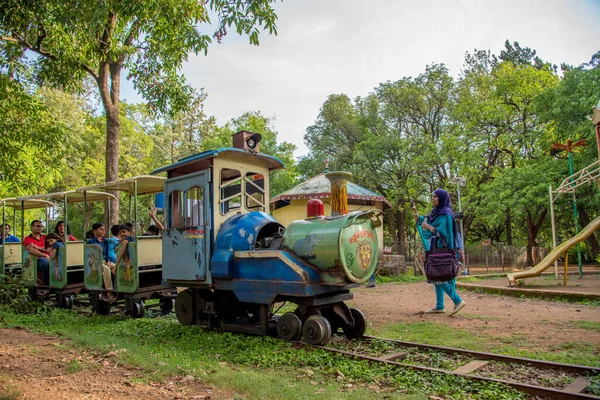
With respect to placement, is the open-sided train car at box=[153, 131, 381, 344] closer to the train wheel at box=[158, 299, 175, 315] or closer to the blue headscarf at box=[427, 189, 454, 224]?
the blue headscarf at box=[427, 189, 454, 224]

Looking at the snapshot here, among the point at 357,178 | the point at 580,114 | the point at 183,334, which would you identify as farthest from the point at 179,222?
the point at 357,178

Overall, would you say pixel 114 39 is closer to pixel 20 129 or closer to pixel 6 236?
pixel 20 129

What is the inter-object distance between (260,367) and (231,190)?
3.27 metres

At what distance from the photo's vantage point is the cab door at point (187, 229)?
727 centimetres

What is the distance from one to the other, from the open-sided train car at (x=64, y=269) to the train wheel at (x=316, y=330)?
6.73m

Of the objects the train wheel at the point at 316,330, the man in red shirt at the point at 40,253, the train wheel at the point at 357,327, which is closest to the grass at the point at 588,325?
the train wheel at the point at 357,327

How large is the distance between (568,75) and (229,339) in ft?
65.8

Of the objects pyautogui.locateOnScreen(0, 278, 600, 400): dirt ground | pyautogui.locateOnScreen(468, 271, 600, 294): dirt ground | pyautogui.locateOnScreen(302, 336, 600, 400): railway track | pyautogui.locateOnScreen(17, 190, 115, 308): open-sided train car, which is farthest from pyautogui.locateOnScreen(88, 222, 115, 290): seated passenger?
pyautogui.locateOnScreen(468, 271, 600, 294): dirt ground

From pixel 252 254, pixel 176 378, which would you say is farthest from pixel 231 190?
pixel 176 378

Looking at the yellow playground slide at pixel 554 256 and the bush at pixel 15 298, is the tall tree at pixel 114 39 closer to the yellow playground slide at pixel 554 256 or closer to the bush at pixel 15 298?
the bush at pixel 15 298

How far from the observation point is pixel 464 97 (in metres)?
26.5

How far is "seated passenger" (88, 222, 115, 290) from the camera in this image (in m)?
9.67

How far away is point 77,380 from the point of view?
461cm

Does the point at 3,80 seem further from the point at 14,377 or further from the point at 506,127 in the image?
the point at 506,127
